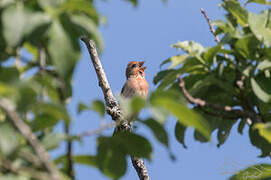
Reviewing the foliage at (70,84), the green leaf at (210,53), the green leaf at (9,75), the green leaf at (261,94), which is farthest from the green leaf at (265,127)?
the green leaf at (9,75)

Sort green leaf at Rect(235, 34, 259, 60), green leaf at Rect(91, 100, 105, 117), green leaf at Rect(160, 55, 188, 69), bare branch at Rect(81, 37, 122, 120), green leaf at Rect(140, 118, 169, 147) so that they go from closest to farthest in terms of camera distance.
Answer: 1. green leaf at Rect(91, 100, 105, 117)
2. green leaf at Rect(140, 118, 169, 147)
3. green leaf at Rect(235, 34, 259, 60)
4. green leaf at Rect(160, 55, 188, 69)
5. bare branch at Rect(81, 37, 122, 120)

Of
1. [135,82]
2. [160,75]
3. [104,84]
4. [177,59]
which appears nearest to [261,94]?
[177,59]

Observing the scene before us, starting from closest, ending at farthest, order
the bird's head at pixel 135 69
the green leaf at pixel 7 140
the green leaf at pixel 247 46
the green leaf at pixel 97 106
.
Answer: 1. the green leaf at pixel 7 140
2. the green leaf at pixel 97 106
3. the green leaf at pixel 247 46
4. the bird's head at pixel 135 69

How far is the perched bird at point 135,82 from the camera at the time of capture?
35.4 feet

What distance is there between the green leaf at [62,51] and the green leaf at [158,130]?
44 centimetres

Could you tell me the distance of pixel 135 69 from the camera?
12.0 metres

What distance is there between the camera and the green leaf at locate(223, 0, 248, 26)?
9.39 ft

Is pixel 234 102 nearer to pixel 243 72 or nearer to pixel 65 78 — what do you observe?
pixel 243 72

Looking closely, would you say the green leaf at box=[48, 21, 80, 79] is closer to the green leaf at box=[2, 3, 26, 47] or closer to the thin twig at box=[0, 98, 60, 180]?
the green leaf at box=[2, 3, 26, 47]

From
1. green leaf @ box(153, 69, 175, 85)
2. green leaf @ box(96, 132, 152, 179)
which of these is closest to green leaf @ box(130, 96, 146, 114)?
green leaf @ box(96, 132, 152, 179)

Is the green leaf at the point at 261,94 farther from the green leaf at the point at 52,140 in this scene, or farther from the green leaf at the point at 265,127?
the green leaf at the point at 52,140

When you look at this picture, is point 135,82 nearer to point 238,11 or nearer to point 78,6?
point 238,11

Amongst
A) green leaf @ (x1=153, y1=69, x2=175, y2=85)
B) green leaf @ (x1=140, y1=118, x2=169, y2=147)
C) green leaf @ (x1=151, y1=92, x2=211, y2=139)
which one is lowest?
green leaf @ (x1=151, y1=92, x2=211, y2=139)

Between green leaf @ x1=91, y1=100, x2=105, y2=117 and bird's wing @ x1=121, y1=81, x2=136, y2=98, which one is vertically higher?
bird's wing @ x1=121, y1=81, x2=136, y2=98
